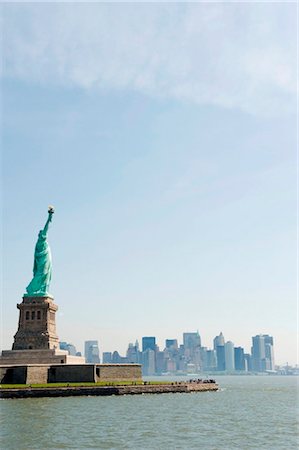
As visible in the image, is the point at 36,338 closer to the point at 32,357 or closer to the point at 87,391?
the point at 32,357

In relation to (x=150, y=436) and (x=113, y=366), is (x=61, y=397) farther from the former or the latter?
(x=150, y=436)

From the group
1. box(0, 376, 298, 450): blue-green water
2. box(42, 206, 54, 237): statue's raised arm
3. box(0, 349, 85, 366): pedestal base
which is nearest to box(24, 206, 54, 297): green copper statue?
box(42, 206, 54, 237): statue's raised arm

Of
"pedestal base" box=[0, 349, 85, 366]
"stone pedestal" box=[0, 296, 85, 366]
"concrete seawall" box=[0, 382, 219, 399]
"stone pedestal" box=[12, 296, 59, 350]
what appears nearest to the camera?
"concrete seawall" box=[0, 382, 219, 399]

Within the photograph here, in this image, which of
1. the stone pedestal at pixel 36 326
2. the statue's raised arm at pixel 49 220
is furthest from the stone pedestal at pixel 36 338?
the statue's raised arm at pixel 49 220

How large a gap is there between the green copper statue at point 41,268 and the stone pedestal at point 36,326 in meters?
1.03

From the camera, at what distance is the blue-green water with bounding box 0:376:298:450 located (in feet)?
88.0

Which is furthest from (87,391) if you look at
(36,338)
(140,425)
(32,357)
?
(140,425)

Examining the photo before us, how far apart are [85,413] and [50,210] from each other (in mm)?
32854

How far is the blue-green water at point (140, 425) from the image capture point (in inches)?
1056

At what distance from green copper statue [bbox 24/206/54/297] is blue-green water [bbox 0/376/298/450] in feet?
61.1

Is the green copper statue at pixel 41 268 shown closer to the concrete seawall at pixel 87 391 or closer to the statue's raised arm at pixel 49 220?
→ the statue's raised arm at pixel 49 220

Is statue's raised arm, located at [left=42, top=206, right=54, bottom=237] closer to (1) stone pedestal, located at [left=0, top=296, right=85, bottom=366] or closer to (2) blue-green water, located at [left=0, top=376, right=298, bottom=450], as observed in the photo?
(1) stone pedestal, located at [left=0, top=296, right=85, bottom=366]

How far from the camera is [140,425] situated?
32.2 meters

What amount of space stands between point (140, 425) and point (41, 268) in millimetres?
35009
